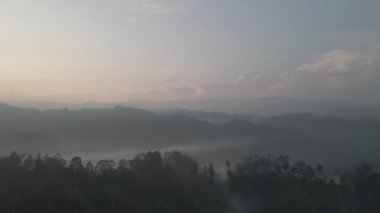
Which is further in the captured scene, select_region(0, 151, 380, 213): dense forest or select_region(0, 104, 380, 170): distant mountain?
select_region(0, 104, 380, 170): distant mountain

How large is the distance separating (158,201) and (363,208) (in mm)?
24740

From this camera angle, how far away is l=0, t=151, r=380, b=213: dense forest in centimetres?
3191

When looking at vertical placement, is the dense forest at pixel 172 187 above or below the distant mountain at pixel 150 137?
below

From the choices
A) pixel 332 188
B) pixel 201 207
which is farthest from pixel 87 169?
pixel 332 188

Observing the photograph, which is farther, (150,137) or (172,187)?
(150,137)

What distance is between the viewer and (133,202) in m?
36.7

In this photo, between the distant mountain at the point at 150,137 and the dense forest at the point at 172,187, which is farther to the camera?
the distant mountain at the point at 150,137

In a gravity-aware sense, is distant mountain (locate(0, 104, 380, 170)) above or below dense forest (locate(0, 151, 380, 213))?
above

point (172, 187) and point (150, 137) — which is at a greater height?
point (150, 137)

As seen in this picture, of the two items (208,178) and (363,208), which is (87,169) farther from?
(363,208)

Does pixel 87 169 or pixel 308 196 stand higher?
pixel 87 169

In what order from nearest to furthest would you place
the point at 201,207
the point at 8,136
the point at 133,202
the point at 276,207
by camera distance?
the point at 133,202 < the point at 201,207 < the point at 276,207 < the point at 8,136

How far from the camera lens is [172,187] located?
139 feet

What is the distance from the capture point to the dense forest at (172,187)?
105ft
